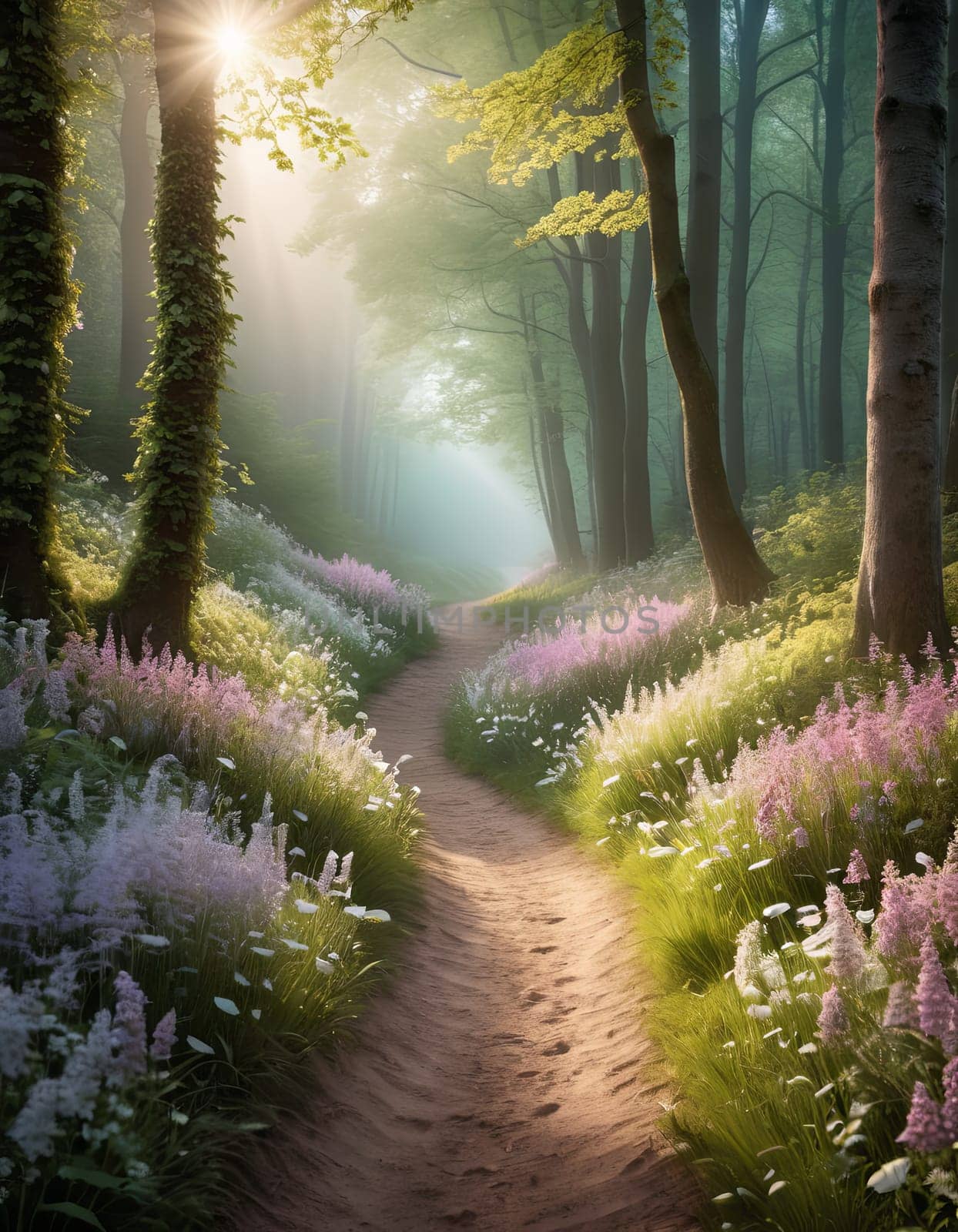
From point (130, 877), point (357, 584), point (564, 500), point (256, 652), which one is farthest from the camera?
point (564, 500)

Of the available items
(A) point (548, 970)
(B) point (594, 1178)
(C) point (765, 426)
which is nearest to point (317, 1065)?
(B) point (594, 1178)

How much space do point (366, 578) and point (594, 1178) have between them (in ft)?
55.8

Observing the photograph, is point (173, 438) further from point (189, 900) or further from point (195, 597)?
point (189, 900)

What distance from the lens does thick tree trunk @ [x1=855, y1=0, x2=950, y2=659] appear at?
5781 mm

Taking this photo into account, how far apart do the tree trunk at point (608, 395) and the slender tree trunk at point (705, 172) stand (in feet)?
10.9

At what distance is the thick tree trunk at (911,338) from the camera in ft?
19.0

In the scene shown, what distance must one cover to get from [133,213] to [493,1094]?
64.0ft

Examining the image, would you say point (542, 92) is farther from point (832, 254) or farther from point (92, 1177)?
point (832, 254)

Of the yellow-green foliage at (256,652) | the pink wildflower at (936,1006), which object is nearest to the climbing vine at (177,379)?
the yellow-green foliage at (256,652)

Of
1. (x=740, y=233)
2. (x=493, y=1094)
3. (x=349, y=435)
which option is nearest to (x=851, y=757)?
(x=493, y=1094)

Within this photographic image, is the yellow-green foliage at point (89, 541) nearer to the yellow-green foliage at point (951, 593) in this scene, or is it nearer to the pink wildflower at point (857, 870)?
the pink wildflower at point (857, 870)

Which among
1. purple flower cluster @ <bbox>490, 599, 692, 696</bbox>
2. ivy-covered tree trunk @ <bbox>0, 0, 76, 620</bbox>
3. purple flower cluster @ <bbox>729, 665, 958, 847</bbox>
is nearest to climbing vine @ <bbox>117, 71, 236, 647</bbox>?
ivy-covered tree trunk @ <bbox>0, 0, 76, 620</bbox>

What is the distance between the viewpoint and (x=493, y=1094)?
3.56 m

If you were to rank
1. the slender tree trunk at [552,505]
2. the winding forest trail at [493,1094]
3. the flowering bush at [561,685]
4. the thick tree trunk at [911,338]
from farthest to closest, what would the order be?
the slender tree trunk at [552,505], the flowering bush at [561,685], the thick tree trunk at [911,338], the winding forest trail at [493,1094]
